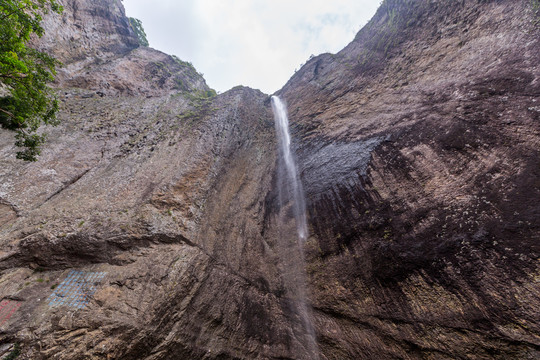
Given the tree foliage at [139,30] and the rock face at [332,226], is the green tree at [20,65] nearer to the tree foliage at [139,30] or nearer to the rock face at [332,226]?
the rock face at [332,226]

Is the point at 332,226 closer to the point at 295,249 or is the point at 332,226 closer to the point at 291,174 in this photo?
the point at 295,249

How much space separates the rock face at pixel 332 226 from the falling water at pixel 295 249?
0.61 ft

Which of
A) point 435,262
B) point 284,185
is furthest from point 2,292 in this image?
point 435,262

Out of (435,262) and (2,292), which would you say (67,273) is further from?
(435,262)

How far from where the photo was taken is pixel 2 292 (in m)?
5.59

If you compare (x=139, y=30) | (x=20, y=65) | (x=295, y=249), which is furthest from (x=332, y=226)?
(x=139, y=30)

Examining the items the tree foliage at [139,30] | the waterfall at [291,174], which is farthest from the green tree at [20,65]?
the tree foliage at [139,30]

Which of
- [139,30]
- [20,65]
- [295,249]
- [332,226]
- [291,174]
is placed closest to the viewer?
[20,65]

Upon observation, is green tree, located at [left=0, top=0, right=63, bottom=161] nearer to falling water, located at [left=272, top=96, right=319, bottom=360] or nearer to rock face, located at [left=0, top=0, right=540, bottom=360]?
rock face, located at [left=0, top=0, right=540, bottom=360]

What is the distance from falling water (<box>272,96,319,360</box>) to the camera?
22.4ft

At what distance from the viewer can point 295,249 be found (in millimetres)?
8914

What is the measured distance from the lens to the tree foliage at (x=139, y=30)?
26.7m

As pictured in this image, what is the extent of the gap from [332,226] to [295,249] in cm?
184

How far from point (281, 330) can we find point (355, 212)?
490cm
